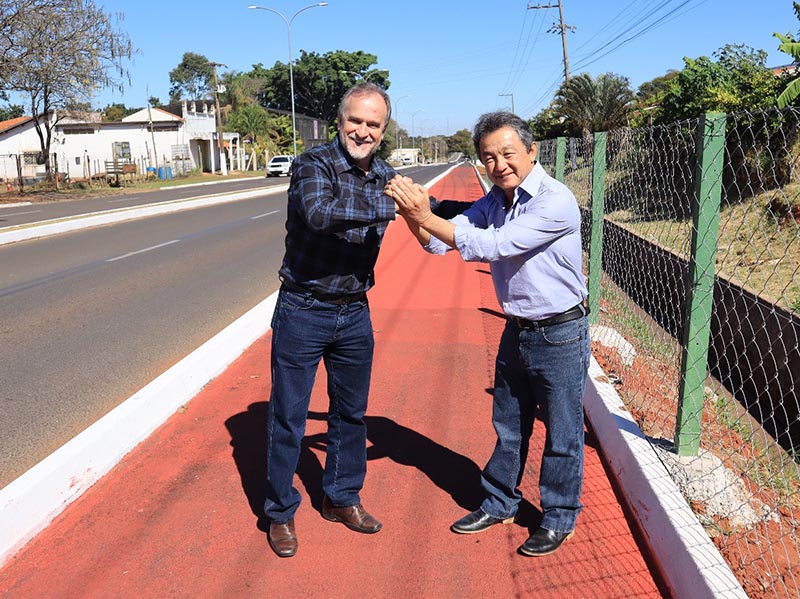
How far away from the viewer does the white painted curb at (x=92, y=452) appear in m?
3.15

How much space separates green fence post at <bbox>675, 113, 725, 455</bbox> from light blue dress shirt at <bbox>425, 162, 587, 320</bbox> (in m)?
0.71

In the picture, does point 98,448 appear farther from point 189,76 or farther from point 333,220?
point 189,76

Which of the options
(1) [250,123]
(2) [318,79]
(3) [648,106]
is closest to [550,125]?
(3) [648,106]

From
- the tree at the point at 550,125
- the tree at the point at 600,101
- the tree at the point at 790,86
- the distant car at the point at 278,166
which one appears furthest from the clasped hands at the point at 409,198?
the distant car at the point at 278,166

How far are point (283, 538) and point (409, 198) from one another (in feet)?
4.97

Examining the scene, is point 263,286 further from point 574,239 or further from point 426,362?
point 574,239

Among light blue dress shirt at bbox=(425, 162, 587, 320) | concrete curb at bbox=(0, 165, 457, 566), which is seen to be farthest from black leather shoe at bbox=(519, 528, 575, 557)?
concrete curb at bbox=(0, 165, 457, 566)

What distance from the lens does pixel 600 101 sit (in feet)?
86.8

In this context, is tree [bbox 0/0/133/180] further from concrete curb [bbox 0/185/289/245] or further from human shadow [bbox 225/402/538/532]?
human shadow [bbox 225/402/538/532]

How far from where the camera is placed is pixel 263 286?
958cm

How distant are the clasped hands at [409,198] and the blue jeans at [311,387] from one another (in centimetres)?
53

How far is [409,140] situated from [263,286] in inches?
7483

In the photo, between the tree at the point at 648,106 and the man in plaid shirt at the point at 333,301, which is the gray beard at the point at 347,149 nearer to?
the man in plaid shirt at the point at 333,301

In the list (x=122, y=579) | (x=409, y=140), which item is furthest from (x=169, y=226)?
(x=409, y=140)
